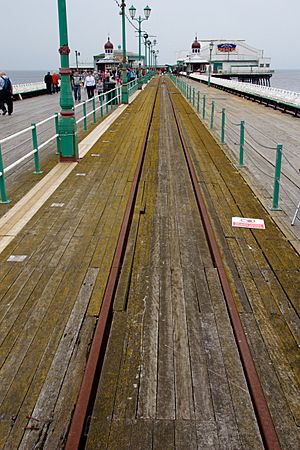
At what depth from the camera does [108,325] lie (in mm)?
4199

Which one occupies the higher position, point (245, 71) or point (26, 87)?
point (26, 87)

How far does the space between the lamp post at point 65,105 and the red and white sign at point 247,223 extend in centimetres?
512

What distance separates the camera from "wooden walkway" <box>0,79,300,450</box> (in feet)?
10.2

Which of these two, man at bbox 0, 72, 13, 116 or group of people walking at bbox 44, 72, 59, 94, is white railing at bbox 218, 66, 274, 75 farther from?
man at bbox 0, 72, 13, 116

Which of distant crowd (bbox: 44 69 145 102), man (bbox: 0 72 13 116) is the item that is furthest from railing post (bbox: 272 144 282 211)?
distant crowd (bbox: 44 69 145 102)

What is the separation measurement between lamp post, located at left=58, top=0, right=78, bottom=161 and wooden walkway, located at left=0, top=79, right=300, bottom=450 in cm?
329

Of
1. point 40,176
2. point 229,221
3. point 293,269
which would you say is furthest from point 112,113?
point 293,269

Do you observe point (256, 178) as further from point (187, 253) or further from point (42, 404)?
point (42, 404)

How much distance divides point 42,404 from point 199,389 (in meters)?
1.14

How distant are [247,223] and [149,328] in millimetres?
3298

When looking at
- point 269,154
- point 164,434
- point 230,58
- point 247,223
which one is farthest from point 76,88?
point 230,58

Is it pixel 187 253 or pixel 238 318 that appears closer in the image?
pixel 238 318

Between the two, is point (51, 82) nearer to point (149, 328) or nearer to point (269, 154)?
point (269, 154)

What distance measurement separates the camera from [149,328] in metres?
4.18
